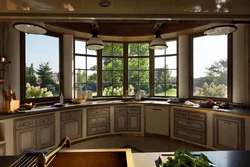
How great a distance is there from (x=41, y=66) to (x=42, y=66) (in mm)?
21

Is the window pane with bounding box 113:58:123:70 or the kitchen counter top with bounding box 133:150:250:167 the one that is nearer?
the kitchen counter top with bounding box 133:150:250:167

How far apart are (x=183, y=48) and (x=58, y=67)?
3154 mm

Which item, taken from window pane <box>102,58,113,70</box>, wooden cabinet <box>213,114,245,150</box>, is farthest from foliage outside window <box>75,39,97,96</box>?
wooden cabinet <box>213,114,245,150</box>

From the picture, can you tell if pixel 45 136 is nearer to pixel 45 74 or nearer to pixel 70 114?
pixel 70 114

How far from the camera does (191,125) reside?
334 centimetres

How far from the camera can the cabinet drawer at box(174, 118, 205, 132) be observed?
3207mm

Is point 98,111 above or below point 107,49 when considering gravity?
below

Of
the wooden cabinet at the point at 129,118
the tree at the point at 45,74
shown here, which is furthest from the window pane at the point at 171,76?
the tree at the point at 45,74

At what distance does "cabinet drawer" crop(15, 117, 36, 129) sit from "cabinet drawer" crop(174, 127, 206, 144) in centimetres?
286

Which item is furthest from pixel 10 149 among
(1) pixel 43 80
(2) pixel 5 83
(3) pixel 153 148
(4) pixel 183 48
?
→ (4) pixel 183 48

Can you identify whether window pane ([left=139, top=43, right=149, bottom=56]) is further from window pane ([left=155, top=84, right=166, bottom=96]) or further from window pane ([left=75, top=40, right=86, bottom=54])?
window pane ([left=75, top=40, right=86, bottom=54])

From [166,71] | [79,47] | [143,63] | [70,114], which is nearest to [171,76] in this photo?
[166,71]

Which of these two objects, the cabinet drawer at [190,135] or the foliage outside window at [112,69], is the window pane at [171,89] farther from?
the foliage outside window at [112,69]

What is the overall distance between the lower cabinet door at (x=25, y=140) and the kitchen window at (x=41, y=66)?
2.88 ft
